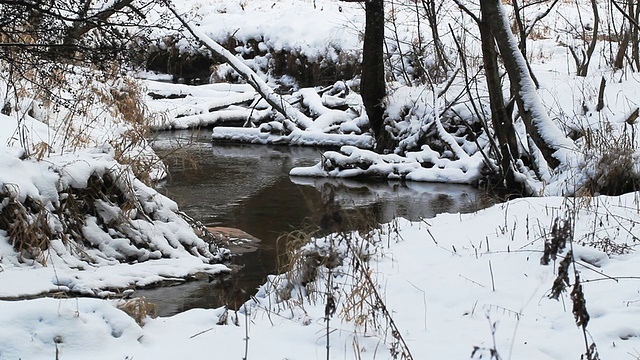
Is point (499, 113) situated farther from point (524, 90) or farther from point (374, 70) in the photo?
point (374, 70)

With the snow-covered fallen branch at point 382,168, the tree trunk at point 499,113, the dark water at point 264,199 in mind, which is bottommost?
the dark water at point 264,199

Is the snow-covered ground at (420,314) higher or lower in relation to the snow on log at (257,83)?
lower

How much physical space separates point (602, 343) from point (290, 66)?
52.4ft

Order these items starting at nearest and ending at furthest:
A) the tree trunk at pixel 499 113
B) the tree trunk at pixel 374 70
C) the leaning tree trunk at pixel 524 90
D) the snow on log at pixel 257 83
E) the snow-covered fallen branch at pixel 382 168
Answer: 1. the leaning tree trunk at pixel 524 90
2. the tree trunk at pixel 499 113
3. the snow-covered fallen branch at pixel 382 168
4. the tree trunk at pixel 374 70
5. the snow on log at pixel 257 83

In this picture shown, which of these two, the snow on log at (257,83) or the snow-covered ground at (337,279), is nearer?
the snow-covered ground at (337,279)

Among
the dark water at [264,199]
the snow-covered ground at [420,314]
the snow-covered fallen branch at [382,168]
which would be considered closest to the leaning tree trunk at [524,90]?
the dark water at [264,199]

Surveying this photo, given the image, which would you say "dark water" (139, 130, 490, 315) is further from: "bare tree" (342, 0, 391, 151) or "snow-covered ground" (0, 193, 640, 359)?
"bare tree" (342, 0, 391, 151)

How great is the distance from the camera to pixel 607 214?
5.42 m

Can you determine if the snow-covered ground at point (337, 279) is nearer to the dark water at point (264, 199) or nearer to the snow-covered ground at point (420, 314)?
the snow-covered ground at point (420, 314)

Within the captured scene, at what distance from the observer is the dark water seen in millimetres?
6379

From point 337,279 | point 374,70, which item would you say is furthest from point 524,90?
point 337,279

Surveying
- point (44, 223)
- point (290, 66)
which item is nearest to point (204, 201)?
point (44, 223)

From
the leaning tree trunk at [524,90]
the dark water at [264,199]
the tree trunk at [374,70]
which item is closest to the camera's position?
the dark water at [264,199]

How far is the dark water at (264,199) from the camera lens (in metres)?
6.38
